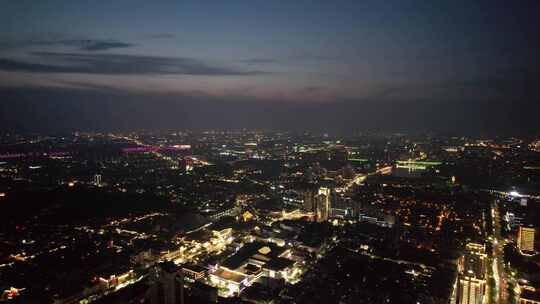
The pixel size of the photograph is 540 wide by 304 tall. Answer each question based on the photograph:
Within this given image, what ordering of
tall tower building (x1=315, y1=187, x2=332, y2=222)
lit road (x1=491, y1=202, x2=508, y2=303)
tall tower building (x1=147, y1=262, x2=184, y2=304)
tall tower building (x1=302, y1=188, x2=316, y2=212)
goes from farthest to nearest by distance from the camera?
1. tall tower building (x1=302, y1=188, x2=316, y2=212)
2. tall tower building (x1=315, y1=187, x2=332, y2=222)
3. lit road (x1=491, y1=202, x2=508, y2=303)
4. tall tower building (x1=147, y1=262, x2=184, y2=304)

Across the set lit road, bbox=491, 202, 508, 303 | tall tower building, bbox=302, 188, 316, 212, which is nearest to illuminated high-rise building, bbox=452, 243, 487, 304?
lit road, bbox=491, 202, 508, 303

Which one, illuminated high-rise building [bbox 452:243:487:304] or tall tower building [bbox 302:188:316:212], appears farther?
tall tower building [bbox 302:188:316:212]

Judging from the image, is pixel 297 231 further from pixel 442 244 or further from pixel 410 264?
pixel 442 244

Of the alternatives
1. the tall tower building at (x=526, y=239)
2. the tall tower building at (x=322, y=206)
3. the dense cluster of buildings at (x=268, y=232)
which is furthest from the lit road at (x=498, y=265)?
the tall tower building at (x=322, y=206)

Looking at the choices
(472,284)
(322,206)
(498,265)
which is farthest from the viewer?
(322,206)

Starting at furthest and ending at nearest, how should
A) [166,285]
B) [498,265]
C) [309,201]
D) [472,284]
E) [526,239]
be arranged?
[309,201], [526,239], [498,265], [472,284], [166,285]

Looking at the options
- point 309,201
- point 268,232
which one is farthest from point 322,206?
point 268,232

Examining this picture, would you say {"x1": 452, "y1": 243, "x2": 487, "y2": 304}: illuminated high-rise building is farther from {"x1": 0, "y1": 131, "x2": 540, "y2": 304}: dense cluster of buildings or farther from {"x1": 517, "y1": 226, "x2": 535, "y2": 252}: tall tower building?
{"x1": 517, "y1": 226, "x2": 535, "y2": 252}: tall tower building

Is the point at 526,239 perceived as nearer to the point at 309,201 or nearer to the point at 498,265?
the point at 498,265
